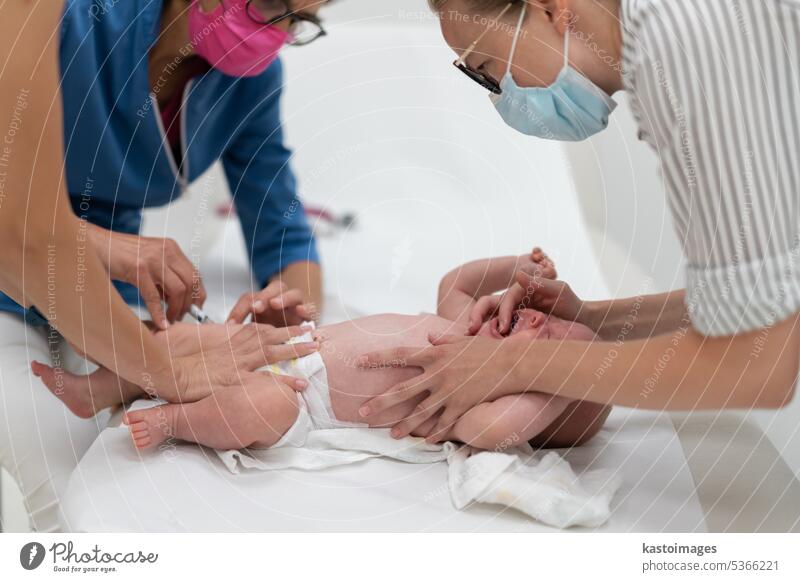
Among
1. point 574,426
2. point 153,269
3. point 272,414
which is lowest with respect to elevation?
point 574,426

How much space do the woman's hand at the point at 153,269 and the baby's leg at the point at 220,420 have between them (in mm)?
177

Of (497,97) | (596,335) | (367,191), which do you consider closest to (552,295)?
(596,335)

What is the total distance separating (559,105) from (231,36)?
0.45m

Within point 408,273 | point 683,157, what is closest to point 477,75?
point 683,157

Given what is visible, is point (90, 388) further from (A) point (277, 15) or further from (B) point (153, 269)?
(A) point (277, 15)

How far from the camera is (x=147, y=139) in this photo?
120 centimetres

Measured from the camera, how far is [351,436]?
99 cm

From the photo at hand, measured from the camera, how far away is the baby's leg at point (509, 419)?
0.92 meters

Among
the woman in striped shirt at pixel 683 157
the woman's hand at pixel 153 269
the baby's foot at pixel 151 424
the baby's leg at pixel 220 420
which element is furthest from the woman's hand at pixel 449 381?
the woman's hand at pixel 153 269

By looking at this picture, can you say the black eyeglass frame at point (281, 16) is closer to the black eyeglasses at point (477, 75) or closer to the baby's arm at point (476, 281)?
the black eyeglasses at point (477, 75)

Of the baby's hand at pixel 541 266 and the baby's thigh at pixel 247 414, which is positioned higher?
the baby's hand at pixel 541 266

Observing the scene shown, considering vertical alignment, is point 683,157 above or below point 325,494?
above

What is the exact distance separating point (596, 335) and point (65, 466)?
2.18 ft
